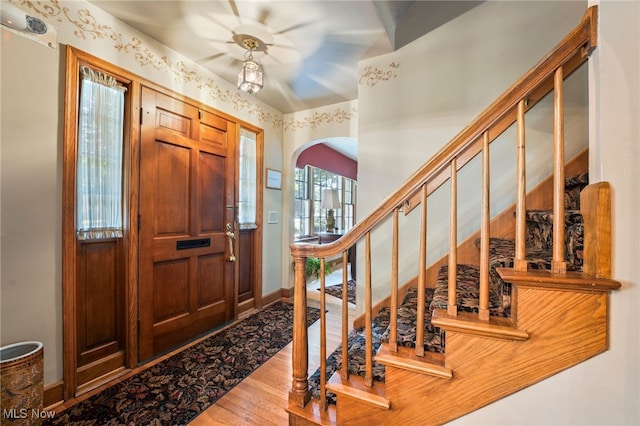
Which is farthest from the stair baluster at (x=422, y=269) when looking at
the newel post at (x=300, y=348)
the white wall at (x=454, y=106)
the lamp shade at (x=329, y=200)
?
the lamp shade at (x=329, y=200)

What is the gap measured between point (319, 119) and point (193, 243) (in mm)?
2056

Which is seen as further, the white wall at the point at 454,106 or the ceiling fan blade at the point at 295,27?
the ceiling fan blade at the point at 295,27

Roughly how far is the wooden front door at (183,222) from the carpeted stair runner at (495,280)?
1.42 metres

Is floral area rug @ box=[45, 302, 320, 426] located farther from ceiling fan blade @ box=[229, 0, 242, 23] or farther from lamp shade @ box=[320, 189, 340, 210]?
lamp shade @ box=[320, 189, 340, 210]

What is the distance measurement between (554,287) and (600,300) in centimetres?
11

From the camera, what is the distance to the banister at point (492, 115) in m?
0.80

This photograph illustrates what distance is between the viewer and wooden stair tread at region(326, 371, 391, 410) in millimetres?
1054

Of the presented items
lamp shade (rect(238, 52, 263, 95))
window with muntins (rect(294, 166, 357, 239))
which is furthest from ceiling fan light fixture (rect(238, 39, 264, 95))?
window with muntins (rect(294, 166, 357, 239))

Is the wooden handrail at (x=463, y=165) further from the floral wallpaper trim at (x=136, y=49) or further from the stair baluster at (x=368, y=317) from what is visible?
the floral wallpaper trim at (x=136, y=49)

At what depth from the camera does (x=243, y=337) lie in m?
2.35

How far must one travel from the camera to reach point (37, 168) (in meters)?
1.44

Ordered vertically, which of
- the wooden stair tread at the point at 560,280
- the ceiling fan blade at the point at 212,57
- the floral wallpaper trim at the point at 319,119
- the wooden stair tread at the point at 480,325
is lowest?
the wooden stair tread at the point at 480,325

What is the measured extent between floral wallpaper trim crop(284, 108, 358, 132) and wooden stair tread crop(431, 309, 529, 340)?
8.19ft

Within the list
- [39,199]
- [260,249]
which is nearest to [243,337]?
[260,249]
